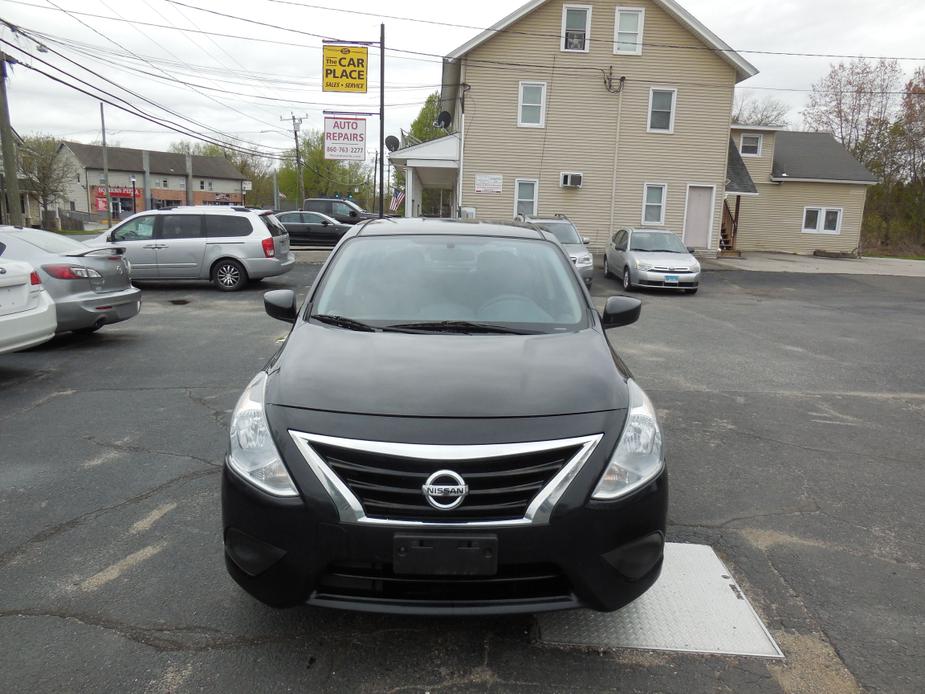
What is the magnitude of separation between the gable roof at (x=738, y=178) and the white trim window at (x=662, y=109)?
3.78m

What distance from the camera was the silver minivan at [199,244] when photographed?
48.2 ft

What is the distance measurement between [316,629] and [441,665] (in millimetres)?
571

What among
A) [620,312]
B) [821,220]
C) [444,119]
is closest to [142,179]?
[444,119]

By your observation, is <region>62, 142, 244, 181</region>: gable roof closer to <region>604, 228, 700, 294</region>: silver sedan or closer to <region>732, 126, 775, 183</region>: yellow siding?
<region>732, 126, 775, 183</region>: yellow siding

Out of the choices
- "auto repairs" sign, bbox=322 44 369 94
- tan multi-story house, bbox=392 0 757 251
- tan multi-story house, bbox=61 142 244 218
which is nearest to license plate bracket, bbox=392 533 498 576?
"auto repairs" sign, bbox=322 44 369 94

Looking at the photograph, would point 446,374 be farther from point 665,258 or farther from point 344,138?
point 344,138

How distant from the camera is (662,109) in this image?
24375 mm

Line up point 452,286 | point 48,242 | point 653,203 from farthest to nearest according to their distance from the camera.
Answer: point 653,203 → point 48,242 → point 452,286

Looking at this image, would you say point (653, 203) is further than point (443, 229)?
Yes

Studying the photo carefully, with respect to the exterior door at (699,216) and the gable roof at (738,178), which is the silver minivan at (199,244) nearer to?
the exterior door at (699,216)

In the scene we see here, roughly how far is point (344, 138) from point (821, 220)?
20840 millimetres

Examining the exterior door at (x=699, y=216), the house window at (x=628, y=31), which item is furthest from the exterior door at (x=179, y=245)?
the exterior door at (x=699, y=216)

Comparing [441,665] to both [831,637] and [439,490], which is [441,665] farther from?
[831,637]

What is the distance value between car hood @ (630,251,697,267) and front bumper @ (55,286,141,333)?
11.4m
